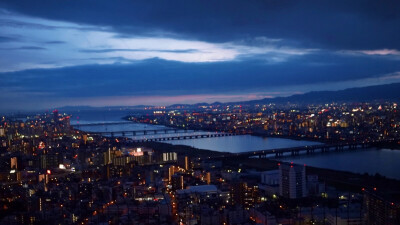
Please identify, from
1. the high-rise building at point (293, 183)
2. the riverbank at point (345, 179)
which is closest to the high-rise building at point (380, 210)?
the riverbank at point (345, 179)

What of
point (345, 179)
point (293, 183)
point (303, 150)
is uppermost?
point (293, 183)

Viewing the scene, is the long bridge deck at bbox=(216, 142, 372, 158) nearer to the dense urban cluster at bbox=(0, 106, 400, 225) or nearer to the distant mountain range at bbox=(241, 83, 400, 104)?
the dense urban cluster at bbox=(0, 106, 400, 225)

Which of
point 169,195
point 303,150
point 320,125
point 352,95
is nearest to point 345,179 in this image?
point 169,195

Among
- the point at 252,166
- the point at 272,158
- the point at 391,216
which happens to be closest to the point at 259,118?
the point at 272,158

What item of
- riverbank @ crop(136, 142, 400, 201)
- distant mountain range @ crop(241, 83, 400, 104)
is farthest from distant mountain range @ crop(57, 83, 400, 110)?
riverbank @ crop(136, 142, 400, 201)

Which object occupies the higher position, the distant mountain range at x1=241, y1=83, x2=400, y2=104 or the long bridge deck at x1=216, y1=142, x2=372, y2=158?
the distant mountain range at x1=241, y1=83, x2=400, y2=104

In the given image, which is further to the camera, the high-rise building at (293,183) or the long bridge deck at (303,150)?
the long bridge deck at (303,150)

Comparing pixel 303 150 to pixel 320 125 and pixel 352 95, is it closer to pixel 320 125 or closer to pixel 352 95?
pixel 320 125

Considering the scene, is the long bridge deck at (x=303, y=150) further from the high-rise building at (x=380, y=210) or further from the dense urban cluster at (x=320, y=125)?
the high-rise building at (x=380, y=210)
